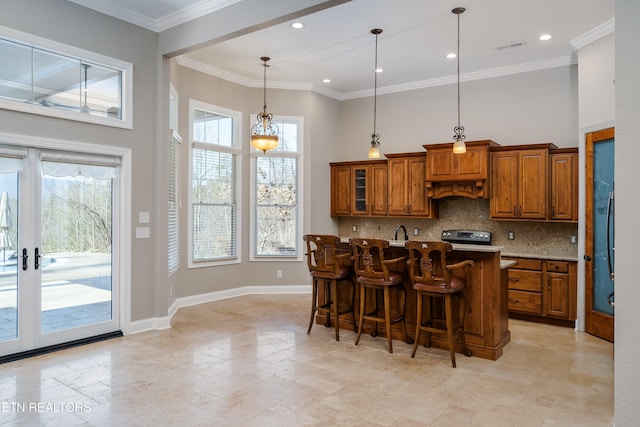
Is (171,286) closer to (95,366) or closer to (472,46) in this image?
(95,366)

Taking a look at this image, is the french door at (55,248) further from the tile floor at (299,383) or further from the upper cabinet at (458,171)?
the upper cabinet at (458,171)

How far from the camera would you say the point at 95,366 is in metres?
3.85

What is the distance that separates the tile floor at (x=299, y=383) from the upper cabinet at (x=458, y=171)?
2.16 m

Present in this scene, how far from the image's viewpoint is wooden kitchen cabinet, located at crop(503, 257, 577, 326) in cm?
539

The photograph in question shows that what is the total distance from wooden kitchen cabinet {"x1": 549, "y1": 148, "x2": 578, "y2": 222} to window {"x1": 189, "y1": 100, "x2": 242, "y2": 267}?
15.1 ft

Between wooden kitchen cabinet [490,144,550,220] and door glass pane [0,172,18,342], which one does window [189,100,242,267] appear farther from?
wooden kitchen cabinet [490,144,550,220]

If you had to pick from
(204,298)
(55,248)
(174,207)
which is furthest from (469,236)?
(55,248)

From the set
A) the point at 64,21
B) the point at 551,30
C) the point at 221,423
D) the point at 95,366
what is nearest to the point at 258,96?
the point at 64,21

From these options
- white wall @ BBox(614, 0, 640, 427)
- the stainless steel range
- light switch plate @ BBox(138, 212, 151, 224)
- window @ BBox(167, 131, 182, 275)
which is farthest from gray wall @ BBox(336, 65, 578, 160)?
light switch plate @ BBox(138, 212, 151, 224)

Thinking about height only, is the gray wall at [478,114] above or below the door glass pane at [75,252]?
above

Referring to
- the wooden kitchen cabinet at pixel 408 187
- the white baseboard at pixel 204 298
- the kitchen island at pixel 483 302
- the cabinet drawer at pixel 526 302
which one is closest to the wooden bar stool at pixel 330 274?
the kitchen island at pixel 483 302

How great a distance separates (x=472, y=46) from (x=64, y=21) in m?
4.74

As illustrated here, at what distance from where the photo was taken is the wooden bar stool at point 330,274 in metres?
4.73

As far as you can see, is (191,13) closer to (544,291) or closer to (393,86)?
(393,86)
